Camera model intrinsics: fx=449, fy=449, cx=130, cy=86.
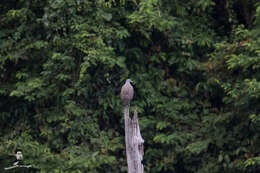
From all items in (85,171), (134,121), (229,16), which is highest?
(229,16)

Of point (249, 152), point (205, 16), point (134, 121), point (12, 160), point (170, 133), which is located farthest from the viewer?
point (205, 16)

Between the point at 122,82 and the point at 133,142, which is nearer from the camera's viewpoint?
the point at 133,142

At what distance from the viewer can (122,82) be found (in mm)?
5781

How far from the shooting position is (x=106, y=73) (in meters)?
5.68

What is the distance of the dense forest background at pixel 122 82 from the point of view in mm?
5188

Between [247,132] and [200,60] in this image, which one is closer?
[247,132]

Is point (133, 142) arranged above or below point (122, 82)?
below

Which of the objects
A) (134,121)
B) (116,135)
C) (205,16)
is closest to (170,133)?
(116,135)

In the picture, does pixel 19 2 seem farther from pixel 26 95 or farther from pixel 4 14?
pixel 26 95

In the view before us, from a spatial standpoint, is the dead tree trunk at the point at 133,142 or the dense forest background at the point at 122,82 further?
the dense forest background at the point at 122,82

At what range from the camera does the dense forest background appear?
519cm

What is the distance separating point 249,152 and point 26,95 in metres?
2.72

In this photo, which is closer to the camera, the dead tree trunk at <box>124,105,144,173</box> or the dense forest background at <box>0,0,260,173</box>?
the dead tree trunk at <box>124,105,144,173</box>

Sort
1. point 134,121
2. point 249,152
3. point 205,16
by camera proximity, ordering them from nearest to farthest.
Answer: point 134,121 < point 249,152 < point 205,16
